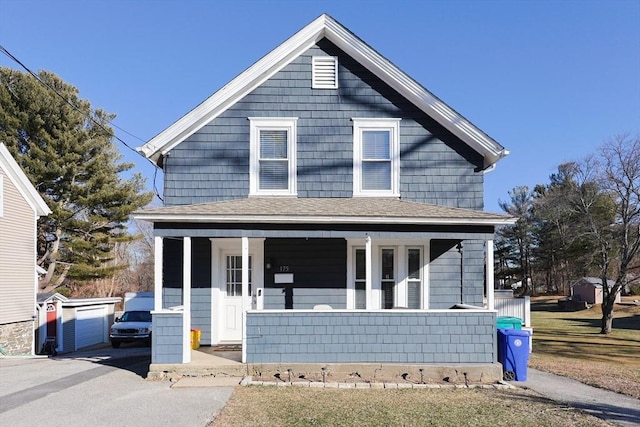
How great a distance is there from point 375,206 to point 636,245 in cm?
1947

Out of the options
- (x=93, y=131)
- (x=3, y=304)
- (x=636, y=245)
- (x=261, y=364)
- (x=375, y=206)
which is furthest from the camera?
(x=93, y=131)

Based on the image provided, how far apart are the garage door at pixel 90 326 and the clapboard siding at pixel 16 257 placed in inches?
95.4

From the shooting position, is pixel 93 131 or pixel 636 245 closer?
pixel 636 245

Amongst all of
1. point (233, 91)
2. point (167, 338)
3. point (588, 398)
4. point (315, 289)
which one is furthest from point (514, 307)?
point (167, 338)

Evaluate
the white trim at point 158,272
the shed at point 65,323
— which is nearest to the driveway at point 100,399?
the white trim at point 158,272

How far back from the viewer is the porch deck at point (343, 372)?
30.2 ft

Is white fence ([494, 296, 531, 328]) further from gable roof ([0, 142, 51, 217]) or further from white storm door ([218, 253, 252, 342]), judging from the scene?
gable roof ([0, 142, 51, 217])

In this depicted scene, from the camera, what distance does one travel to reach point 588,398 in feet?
27.6

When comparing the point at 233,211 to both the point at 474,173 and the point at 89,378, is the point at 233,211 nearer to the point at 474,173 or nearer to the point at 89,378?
the point at 89,378

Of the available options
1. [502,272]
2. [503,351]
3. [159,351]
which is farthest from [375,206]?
[502,272]

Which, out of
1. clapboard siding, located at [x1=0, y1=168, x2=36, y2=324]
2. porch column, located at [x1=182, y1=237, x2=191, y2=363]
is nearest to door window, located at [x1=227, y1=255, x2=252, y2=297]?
porch column, located at [x1=182, y1=237, x2=191, y2=363]

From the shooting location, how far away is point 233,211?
31.7 feet

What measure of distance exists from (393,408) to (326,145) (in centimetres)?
628

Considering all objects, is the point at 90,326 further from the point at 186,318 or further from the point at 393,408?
the point at 393,408
